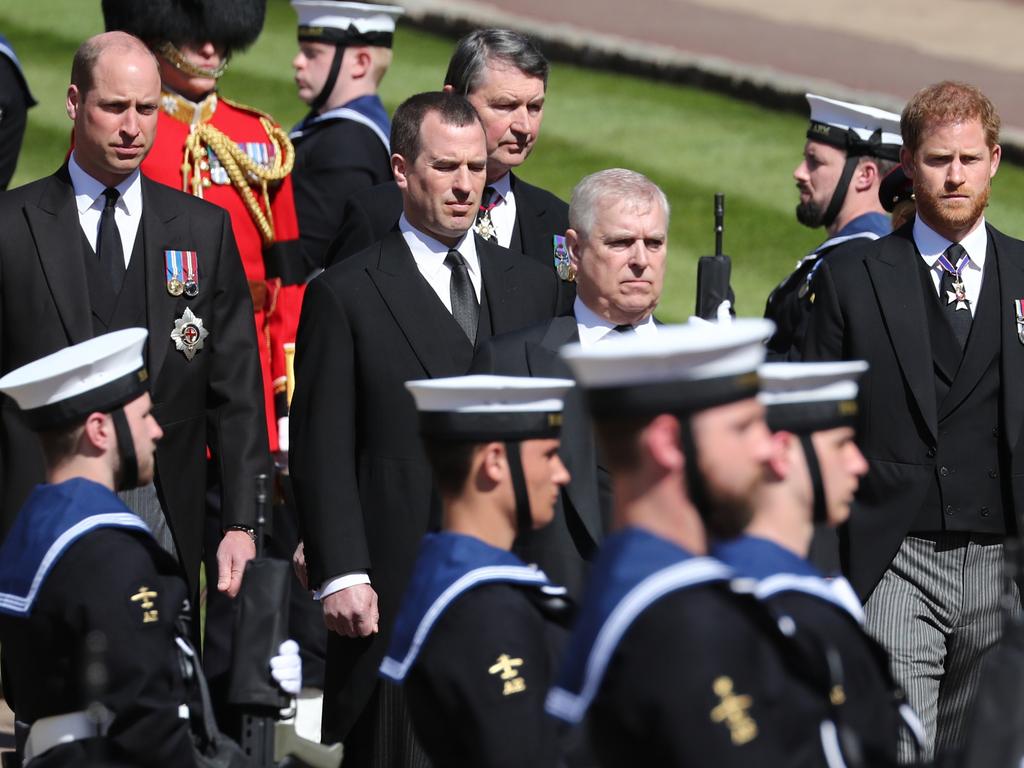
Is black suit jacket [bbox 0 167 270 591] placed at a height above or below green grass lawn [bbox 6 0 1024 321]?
below

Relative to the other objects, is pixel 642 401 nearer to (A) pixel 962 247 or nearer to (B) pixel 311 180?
(A) pixel 962 247

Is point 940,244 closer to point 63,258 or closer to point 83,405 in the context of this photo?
point 63,258

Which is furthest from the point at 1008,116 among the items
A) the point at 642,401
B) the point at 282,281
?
the point at 642,401

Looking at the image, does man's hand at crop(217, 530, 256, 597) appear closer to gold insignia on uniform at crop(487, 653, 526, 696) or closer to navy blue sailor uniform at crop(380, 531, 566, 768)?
navy blue sailor uniform at crop(380, 531, 566, 768)

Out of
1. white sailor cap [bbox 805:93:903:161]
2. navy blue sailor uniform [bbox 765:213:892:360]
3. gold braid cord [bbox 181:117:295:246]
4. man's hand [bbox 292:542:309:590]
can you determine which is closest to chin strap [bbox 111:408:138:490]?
man's hand [bbox 292:542:309:590]

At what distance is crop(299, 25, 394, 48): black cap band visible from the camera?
9.06m

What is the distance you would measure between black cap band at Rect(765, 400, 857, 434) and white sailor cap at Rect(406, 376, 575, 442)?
0.54 metres

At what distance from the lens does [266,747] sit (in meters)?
5.04

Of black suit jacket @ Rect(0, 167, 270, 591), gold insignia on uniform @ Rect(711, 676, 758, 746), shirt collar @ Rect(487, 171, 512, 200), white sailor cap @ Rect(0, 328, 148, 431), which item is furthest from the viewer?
shirt collar @ Rect(487, 171, 512, 200)

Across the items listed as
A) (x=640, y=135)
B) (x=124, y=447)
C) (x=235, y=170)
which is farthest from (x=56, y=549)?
(x=640, y=135)

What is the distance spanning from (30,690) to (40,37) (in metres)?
11.0

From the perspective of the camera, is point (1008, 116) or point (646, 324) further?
point (1008, 116)

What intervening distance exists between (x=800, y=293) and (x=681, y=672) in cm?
454

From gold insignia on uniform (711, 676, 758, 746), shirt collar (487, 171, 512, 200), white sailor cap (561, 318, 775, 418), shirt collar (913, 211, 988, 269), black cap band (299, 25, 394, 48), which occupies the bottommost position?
gold insignia on uniform (711, 676, 758, 746)
